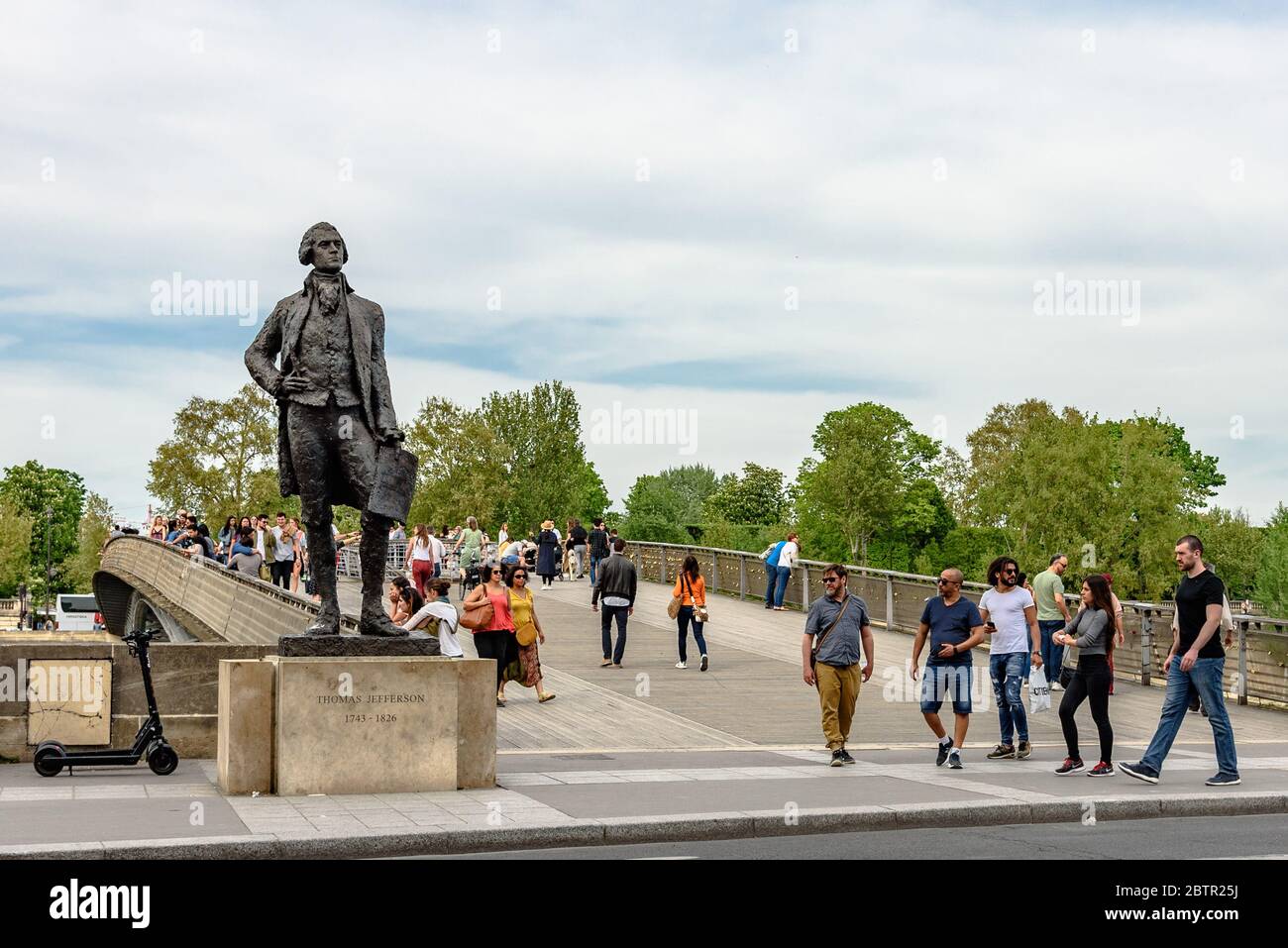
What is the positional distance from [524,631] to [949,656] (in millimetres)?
5969

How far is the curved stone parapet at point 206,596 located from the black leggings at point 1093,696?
682 cm

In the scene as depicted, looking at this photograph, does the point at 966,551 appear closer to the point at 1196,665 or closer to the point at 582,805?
the point at 1196,665

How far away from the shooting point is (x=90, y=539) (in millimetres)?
104250

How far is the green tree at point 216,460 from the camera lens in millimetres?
80250

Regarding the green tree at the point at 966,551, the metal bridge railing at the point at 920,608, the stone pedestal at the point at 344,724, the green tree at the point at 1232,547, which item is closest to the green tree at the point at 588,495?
the green tree at the point at 966,551

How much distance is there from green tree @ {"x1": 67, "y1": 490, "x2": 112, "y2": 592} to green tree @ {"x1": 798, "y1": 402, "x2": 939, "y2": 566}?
46.4m

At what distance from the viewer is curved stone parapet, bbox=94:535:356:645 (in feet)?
62.7

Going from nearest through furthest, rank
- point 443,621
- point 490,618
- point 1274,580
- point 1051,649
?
point 443,621 → point 490,618 → point 1051,649 → point 1274,580

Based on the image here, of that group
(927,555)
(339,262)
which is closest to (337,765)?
(339,262)

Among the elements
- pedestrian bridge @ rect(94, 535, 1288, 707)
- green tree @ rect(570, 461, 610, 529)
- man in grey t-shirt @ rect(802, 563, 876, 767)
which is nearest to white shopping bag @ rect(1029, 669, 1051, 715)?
pedestrian bridge @ rect(94, 535, 1288, 707)

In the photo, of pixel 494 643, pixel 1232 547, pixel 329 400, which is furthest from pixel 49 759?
pixel 1232 547
